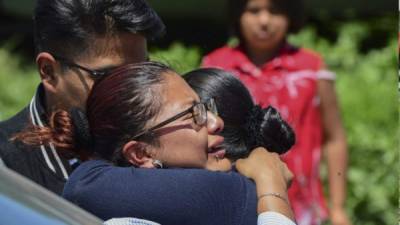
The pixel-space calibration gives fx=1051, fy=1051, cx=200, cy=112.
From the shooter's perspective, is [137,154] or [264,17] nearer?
[137,154]

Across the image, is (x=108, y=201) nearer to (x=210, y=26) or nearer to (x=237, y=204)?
(x=237, y=204)

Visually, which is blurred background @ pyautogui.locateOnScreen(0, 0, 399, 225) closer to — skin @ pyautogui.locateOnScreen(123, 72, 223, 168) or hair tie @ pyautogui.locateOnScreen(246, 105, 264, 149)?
hair tie @ pyautogui.locateOnScreen(246, 105, 264, 149)

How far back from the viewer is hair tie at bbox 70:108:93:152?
2.54m

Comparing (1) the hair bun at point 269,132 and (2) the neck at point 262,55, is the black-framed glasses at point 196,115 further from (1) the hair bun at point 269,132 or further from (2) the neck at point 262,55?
(2) the neck at point 262,55

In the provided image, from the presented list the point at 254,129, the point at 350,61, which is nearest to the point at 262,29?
the point at 254,129

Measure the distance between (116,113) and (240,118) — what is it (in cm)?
46

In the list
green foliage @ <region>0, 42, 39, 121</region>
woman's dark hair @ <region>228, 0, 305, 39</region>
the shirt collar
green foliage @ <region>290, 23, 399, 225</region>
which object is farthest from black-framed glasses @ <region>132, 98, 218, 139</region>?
green foliage @ <region>0, 42, 39, 121</region>

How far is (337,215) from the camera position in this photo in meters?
5.01

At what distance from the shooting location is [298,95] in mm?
4781

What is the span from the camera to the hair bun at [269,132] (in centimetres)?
274

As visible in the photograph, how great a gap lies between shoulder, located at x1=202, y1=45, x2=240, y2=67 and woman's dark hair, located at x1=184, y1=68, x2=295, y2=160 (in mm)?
1919

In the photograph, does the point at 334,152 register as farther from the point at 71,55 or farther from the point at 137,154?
the point at 137,154

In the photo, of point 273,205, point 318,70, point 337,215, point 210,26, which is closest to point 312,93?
point 318,70

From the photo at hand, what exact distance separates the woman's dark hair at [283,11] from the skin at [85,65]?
2105mm
